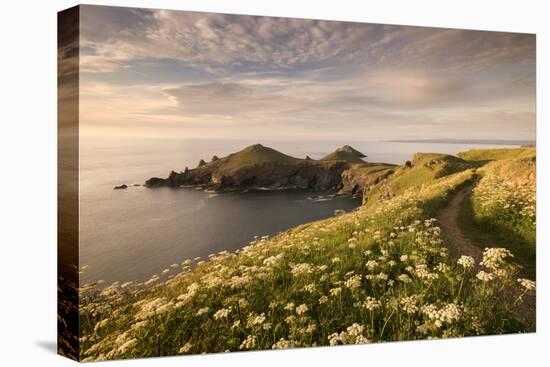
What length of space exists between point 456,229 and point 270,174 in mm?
6069

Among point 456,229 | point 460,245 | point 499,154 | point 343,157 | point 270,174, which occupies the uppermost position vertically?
point 499,154

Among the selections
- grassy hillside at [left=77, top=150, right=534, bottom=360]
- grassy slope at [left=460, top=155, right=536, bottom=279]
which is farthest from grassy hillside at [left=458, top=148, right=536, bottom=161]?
grassy hillside at [left=77, top=150, right=534, bottom=360]

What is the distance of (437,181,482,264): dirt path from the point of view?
1421 centimetres

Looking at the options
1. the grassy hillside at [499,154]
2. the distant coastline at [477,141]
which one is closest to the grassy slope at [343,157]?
the distant coastline at [477,141]

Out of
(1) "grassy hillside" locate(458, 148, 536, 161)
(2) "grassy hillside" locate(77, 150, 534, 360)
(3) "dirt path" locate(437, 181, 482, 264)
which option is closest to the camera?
(2) "grassy hillside" locate(77, 150, 534, 360)

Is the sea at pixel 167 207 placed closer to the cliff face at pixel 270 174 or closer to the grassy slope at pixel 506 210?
the cliff face at pixel 270 174

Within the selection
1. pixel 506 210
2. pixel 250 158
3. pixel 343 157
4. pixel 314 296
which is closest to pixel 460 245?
pixel 506 210

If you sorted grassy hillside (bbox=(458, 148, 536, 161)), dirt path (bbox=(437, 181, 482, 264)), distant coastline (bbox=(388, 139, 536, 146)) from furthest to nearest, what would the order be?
grassy hillside (bbox=(458, 148, 536, 161)) < distant coastline (bbox=(388, 139, 536, 146)) < dirt path (bbox=(437, 181, 482, 264))

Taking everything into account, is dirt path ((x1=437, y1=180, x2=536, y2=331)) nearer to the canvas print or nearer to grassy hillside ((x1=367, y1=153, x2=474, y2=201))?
the canvas print

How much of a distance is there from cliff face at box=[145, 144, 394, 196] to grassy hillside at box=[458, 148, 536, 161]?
3525 mm

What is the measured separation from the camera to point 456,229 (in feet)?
49.4

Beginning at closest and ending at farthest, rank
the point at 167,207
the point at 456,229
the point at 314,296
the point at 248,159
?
the point at 314,296 → the point at 167,207 → the point at 248,159 → the point at 456,229

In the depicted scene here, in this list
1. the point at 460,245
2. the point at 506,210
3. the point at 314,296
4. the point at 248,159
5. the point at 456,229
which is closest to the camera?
the point at 314,296

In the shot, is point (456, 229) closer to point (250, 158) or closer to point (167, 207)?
point (250, 158)
